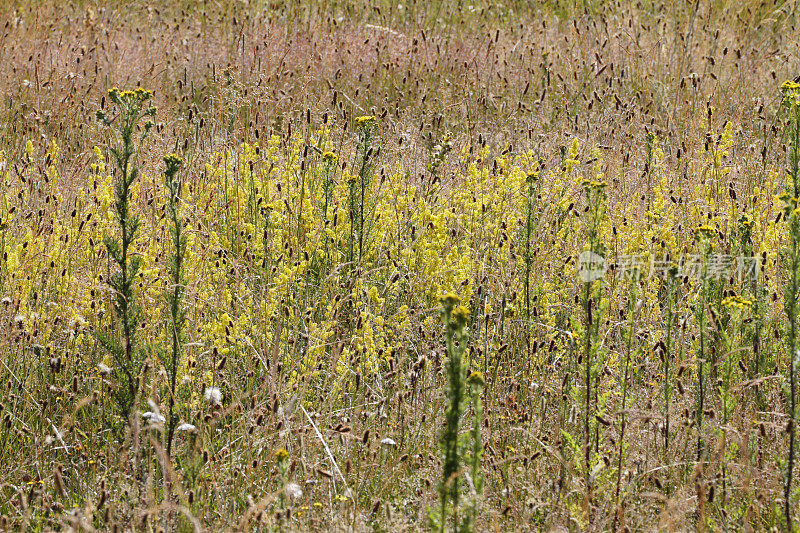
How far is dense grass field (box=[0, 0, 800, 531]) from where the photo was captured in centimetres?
218

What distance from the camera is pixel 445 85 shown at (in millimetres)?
6699

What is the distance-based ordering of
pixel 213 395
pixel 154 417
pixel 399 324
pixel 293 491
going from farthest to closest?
pixel 399 324 → pixel 213 395 → pixel 154 417 → pixel 293 491

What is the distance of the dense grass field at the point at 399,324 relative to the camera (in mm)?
2178

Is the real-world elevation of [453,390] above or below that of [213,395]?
above

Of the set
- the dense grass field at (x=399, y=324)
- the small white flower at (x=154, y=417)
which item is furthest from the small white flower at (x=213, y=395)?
the small white flower at (x=154, y=417)

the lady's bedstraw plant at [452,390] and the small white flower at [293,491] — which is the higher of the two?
the lady's bedstraw plant at [452,390]

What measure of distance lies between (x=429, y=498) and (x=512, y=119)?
4.00 m

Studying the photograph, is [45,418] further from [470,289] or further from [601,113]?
[601,113]

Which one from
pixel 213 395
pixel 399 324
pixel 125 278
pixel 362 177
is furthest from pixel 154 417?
pixel 362 177

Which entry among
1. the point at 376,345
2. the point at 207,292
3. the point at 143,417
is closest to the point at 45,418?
the point at 143,417

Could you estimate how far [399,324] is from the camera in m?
3.06

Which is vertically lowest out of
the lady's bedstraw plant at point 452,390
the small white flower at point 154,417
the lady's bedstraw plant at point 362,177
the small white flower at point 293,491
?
the small white flower at point 293,491

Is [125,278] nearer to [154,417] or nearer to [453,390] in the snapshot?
[154,417]

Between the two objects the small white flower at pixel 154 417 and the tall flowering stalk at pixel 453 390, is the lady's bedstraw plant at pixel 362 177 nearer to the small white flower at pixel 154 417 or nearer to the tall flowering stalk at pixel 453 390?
the small white flower at pixel 154 417
